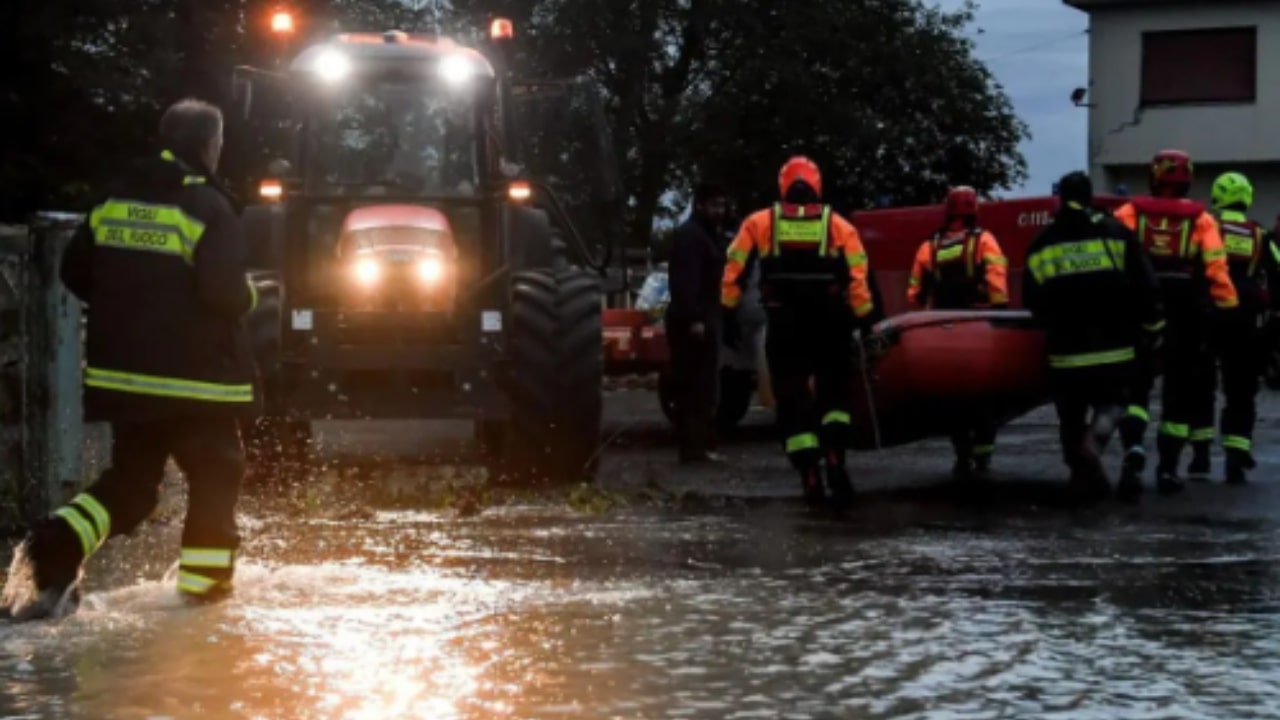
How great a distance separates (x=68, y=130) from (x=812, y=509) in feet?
89.3

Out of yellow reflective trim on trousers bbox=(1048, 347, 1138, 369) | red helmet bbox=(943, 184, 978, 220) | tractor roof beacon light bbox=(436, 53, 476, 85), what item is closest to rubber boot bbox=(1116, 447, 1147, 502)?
yellow reflective trim on trousers bbox=(1048, 347, 1138, 369)

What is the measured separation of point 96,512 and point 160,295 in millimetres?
793

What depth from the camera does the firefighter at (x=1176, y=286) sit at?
45.4ft

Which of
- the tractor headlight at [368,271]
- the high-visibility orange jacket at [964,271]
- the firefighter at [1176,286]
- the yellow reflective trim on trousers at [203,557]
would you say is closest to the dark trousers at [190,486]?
the yellow reflective trim on trousers at [203,557]

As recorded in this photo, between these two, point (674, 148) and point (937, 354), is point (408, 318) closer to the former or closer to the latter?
point (937, 354)

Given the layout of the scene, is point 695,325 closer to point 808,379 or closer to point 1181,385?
point 808,379

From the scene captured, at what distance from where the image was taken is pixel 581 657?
26.1ft

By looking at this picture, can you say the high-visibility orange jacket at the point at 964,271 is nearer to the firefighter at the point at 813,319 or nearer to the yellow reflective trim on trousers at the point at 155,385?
the firefighter at the point at 813,319

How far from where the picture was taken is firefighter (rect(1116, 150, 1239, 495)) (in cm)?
1385

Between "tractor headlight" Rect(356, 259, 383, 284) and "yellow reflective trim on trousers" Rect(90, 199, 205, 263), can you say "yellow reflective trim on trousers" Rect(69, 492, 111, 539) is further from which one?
A: "tractor headlight" Rect(356, 259, 383, 284)

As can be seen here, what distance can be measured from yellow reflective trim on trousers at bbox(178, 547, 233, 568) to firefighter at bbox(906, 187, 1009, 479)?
6.69 metres

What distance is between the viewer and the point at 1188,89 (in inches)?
2164

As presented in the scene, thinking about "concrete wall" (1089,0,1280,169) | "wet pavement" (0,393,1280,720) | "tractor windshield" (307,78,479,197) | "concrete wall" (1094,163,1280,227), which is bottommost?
"wet pavement" (0,393,1280,720)

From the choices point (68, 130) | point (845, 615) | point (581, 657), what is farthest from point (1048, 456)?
point (68, 130)
